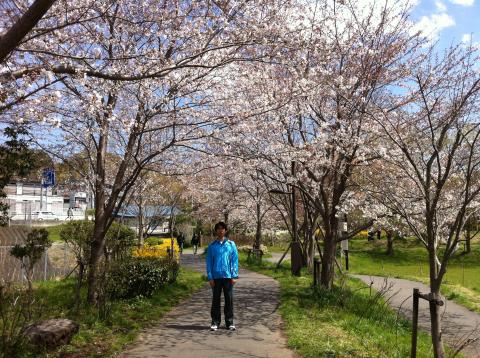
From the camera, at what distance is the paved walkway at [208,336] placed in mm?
5617

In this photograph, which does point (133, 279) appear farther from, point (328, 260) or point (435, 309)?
point (435, 309)

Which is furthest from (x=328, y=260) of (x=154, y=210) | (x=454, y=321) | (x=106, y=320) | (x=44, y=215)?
(x=44, y=215)

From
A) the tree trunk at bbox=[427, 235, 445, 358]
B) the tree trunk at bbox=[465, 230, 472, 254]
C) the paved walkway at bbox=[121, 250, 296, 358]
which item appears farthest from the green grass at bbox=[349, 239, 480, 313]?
the tree trunk at bbox=[427, 235, 445, 358]

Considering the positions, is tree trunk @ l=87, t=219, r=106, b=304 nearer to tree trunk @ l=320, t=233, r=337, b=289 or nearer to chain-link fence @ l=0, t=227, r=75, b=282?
chain-link fence @ l=0, t=227, r=75, b=282

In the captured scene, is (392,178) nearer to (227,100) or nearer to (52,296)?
(227,100)

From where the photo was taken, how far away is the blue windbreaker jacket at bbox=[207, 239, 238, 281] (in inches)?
265

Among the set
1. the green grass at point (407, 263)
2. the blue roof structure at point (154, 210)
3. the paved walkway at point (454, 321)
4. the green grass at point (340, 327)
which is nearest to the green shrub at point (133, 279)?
the green grass at point (340, 327)

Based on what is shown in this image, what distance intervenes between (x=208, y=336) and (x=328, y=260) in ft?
18.0

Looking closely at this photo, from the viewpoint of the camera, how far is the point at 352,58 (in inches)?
385

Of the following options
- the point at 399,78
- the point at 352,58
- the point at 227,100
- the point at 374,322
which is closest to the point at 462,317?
the point at 374,322

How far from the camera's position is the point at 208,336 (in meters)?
6.40

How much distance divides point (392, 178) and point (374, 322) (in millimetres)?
2977

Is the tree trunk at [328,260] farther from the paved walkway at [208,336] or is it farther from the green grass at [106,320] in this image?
the green grass at [106,320]

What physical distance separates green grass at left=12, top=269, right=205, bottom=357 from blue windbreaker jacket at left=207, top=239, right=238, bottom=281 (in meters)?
1.45
